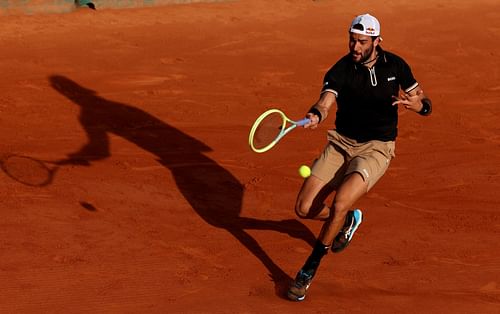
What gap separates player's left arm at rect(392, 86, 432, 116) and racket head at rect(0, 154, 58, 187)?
14.7 ft

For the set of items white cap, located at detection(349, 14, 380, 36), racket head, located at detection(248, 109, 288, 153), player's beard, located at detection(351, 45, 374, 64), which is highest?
white cap, located at detection(349, 14, 380, 36)

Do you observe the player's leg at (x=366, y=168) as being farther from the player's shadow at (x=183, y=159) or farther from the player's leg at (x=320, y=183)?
the player's shadow at (x=183, y=159)

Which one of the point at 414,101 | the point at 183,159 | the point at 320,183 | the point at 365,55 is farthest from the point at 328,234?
the point at 183,159

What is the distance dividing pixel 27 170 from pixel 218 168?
Answer: 2.34 meters

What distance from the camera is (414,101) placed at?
29.7 ft

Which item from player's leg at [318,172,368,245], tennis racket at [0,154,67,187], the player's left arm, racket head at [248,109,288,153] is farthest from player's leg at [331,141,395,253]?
tennis racket at [0,154,67,187]

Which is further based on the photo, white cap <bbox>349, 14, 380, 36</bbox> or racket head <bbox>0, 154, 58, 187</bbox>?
racket head <bbox>0, 154, 58, 187</bbox>

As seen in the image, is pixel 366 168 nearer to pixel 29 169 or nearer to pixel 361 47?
pixel 361 47

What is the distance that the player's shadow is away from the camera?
34.0 feet

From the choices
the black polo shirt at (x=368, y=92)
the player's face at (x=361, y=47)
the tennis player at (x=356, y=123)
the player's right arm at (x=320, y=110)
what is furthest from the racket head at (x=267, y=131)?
the player's face at (x=361, y=47)

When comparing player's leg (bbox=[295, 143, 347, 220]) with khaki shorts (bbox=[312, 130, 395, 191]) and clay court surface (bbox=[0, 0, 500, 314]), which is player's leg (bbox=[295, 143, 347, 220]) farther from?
clay court surface (bbox=[0, 0, 500, 314])

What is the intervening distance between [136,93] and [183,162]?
2780 millimetres

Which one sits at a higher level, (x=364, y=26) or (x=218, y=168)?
(x=364, y=26)

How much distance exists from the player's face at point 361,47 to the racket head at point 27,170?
4.25 meters
